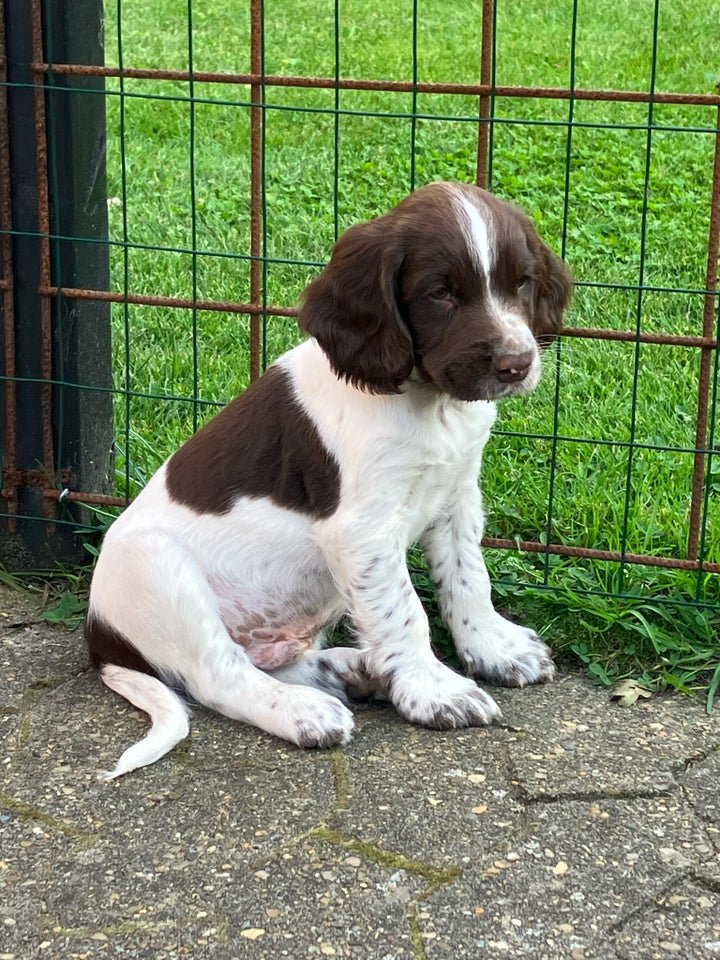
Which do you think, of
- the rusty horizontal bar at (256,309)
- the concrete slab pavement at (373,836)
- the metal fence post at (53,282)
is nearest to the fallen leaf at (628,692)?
the concrete slab pavement at (373,836)

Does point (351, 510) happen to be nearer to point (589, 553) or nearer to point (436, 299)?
point (436, 299)

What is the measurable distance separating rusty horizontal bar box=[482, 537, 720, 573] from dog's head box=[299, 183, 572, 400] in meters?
1.05

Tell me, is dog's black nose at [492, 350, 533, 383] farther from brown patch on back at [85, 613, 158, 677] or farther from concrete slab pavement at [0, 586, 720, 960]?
brown patch on back at [85, 613, 158, 677]

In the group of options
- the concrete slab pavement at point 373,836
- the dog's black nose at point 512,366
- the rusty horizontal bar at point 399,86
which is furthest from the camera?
the rusty horizontal bar at point 399,86

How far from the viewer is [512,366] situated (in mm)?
3322

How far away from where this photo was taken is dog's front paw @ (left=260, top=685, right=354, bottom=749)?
3.61 meters

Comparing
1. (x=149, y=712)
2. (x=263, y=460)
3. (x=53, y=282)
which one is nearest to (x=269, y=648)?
(x=149, y=712)

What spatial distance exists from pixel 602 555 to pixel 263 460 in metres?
1.19

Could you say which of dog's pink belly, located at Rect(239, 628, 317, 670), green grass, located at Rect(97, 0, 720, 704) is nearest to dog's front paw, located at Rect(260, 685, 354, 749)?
dog's pink belly, located at Rect(239, 628, 317, 670)

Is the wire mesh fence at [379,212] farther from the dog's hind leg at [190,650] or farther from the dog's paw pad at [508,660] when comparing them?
the dog's hind leg at [190,650]

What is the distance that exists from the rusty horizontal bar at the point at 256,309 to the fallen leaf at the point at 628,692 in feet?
3.37

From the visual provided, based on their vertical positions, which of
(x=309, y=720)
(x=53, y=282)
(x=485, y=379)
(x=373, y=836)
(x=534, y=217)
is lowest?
(x=373, y=836)

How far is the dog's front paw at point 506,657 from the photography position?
3965 mm

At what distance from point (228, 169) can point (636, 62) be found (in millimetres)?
3337
